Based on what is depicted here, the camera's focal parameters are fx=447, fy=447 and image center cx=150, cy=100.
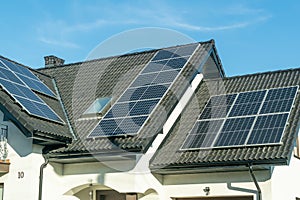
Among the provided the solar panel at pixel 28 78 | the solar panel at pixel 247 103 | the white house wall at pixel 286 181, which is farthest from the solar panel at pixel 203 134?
the solar panel at pixel 28 78

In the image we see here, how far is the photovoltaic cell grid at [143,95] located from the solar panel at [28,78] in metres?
3.37

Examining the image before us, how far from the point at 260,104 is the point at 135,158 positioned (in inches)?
187

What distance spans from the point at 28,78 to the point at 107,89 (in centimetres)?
307

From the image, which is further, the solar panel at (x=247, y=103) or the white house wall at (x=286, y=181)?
the solar panel at (x=247, y=103)

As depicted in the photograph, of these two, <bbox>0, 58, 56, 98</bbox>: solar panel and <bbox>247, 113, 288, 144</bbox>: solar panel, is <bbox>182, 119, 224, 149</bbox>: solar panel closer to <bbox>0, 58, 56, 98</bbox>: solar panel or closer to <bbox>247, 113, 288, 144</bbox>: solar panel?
<bbox>247, 113, 288, 144</bbox>: solar panel

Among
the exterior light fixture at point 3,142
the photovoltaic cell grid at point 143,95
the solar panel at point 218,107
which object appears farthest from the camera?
the solar panel at point 218,107

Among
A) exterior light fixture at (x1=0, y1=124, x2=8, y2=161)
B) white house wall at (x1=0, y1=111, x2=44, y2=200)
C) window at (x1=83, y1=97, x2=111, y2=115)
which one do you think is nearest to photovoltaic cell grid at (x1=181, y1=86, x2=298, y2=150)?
window at (x1=83, y1=97, x2=111, y2=115)

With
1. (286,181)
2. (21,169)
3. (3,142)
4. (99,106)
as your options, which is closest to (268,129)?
(286,181)

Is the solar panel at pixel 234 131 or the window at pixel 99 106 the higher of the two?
the window at pixel 99 106

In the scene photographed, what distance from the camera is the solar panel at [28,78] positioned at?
1673 cm

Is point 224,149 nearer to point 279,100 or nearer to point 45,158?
point 279,100

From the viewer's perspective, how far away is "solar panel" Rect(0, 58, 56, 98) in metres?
16.7

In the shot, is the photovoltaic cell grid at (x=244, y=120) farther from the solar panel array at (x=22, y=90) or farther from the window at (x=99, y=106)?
the solar panel array at (x=22, y=90)

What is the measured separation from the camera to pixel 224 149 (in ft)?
44.0
